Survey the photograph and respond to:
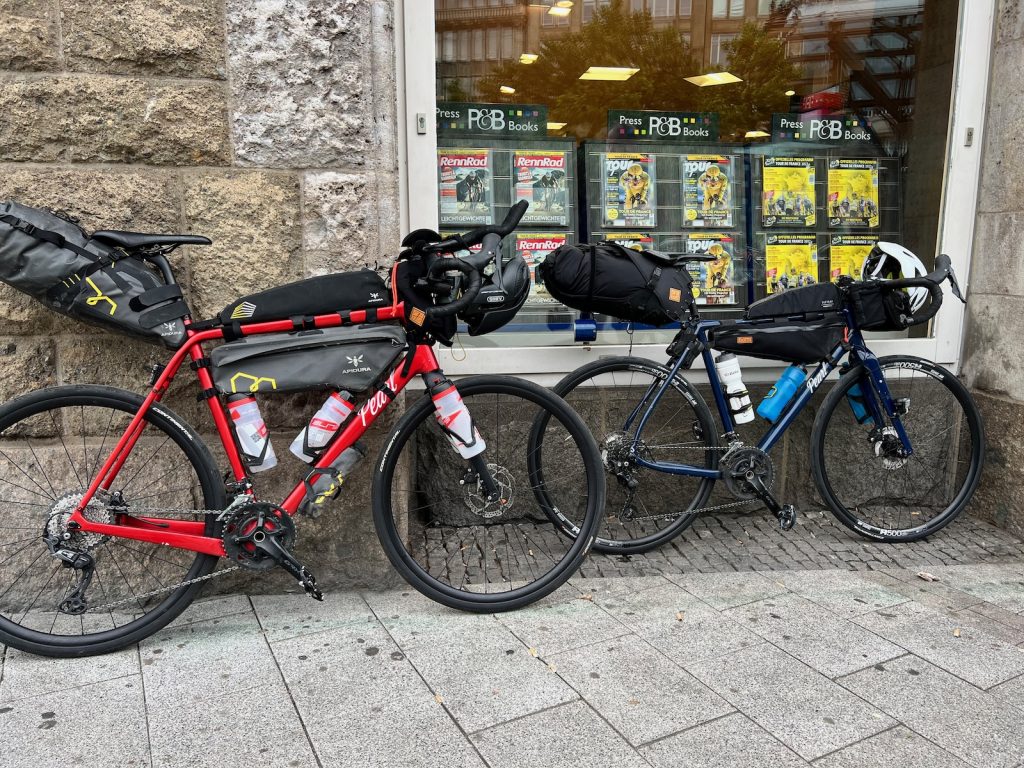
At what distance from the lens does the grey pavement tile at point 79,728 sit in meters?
2.44

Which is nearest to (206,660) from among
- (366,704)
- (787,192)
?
(366,704)

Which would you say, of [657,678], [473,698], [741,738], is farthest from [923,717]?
[473,698]

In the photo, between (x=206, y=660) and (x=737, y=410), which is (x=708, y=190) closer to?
(x=737, y=410)

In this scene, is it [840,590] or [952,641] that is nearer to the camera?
[952,641]

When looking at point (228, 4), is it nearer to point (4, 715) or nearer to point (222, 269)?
point (222, 269)

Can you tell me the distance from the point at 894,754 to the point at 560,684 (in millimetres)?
1033

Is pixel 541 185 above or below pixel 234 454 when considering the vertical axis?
above

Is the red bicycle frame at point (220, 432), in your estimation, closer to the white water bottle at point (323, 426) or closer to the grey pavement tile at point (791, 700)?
the white water bottle at point (323, 426)

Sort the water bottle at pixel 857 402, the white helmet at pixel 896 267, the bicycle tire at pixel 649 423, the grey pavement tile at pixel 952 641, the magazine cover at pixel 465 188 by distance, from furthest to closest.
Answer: the magazine cover at pixel 465 188, the water bottle at pixel 857 402, the white helmet at pixel 896 267, the bicycle tire at pixel 649 423, the grey pavement tile at pixel 952 641

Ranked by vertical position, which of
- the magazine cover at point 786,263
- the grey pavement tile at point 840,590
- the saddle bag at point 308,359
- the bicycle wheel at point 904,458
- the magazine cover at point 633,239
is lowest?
the grey pavement tile at point 840,590

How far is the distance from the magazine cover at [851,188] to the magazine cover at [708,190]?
63 centimetres

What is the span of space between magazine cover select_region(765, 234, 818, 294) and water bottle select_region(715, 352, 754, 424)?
107 centimetres

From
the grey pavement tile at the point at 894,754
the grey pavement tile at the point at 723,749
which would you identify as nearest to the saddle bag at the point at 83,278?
the grey pavement tile at the point at 723,749

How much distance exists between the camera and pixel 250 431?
3166 millimetres
